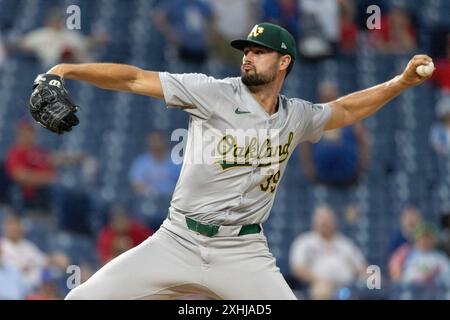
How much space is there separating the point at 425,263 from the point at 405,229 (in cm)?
46

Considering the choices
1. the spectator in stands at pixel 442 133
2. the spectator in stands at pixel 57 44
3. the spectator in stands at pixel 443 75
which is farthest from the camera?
the spectator in stands at pixel 443 75

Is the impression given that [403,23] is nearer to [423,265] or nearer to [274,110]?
[423,265]

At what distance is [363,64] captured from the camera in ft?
33.6

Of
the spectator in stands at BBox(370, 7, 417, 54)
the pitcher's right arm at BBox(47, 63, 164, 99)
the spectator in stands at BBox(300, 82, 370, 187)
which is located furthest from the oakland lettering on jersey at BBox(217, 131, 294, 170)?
the spectator in stands at BBox(370, 7, 417, 54)

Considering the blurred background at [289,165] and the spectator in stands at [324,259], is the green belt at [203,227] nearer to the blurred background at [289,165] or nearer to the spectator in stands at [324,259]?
the blurred background at [289,165]

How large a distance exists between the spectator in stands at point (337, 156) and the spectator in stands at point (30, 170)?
2.32m

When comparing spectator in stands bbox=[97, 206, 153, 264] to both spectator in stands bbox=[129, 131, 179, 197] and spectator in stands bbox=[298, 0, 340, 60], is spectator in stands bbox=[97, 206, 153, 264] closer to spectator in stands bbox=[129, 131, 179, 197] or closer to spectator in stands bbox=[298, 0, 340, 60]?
spectator in stands bbox=[129, 131, 179, 197]

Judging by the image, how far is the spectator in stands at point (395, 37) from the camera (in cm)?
1026

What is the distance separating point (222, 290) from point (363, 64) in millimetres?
5839

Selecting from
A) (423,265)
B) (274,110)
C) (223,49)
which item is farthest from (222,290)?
(223,49)

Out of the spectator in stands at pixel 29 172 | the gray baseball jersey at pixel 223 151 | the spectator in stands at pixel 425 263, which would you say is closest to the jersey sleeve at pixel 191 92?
the gray baseball jersey at pixel 223 151

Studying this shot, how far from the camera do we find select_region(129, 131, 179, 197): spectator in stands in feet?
29.5

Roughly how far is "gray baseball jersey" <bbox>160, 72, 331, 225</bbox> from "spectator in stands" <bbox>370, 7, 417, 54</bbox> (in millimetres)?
5560

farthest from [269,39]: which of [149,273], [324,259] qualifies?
[324,259]
